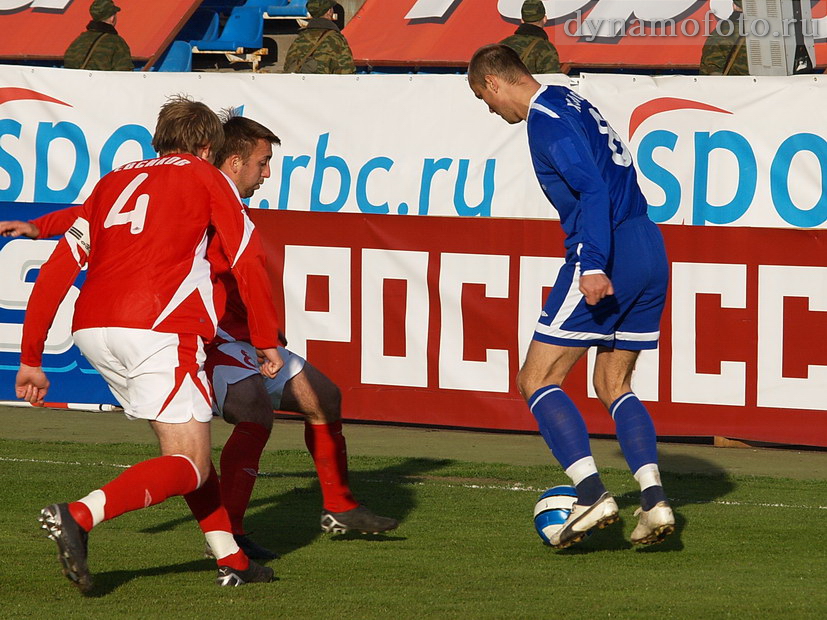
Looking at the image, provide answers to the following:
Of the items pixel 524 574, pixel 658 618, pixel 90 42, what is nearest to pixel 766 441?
pixel 524 574

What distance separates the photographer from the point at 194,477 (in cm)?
482

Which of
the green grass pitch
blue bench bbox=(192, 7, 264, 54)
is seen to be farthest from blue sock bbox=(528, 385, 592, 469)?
blue bench bbox=(192, 7, 264, 54)

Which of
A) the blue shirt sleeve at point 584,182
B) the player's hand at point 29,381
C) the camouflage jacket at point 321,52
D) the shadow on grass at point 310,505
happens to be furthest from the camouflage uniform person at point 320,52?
the player's hand at point 29,381

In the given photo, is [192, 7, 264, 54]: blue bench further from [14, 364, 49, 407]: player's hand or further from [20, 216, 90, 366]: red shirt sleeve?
[14, 364, 49, 407]: player's hand

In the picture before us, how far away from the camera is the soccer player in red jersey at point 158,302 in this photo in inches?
188

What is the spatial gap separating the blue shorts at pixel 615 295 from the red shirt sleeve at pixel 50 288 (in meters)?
1.88

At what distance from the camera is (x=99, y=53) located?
12.9 m

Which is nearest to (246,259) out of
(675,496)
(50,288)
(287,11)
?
(50,288)

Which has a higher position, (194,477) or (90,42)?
(90,42)

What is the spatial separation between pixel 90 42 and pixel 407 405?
5.50 m

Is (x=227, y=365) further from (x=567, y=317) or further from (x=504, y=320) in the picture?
(x=504, y=320)

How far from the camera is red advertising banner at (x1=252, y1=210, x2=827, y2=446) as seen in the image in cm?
884

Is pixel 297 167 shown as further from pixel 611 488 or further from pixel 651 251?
pixel 651 251

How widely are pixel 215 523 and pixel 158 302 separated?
828mm
